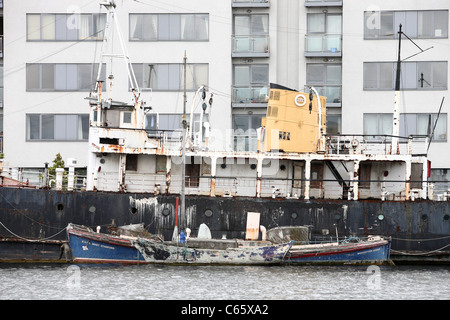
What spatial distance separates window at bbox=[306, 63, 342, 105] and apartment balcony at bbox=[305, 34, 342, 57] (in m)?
0.88

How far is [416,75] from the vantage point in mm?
54688

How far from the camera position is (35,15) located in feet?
183

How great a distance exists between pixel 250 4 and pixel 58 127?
587 inches

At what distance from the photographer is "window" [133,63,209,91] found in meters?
54.8

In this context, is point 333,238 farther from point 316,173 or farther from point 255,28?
point 255,28

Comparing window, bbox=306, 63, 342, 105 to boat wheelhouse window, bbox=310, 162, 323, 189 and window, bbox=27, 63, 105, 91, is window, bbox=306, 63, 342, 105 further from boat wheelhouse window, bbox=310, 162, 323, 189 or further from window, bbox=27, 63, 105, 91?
window, bbox=27, 63, 105, 91

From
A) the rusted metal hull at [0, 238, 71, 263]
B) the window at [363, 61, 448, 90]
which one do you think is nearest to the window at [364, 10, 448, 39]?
the window at [363, 61, 448, 90]

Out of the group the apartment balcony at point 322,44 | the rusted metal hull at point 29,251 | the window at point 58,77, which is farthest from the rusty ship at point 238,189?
the window at point 58,77

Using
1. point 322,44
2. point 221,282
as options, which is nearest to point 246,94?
point 322,44

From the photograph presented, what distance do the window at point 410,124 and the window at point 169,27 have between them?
1214 centimetres

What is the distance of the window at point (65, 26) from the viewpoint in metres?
55.5

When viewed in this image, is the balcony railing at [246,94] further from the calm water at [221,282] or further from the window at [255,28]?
the calm water at [221,282]

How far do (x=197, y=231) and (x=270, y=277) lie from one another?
6.51 metres
